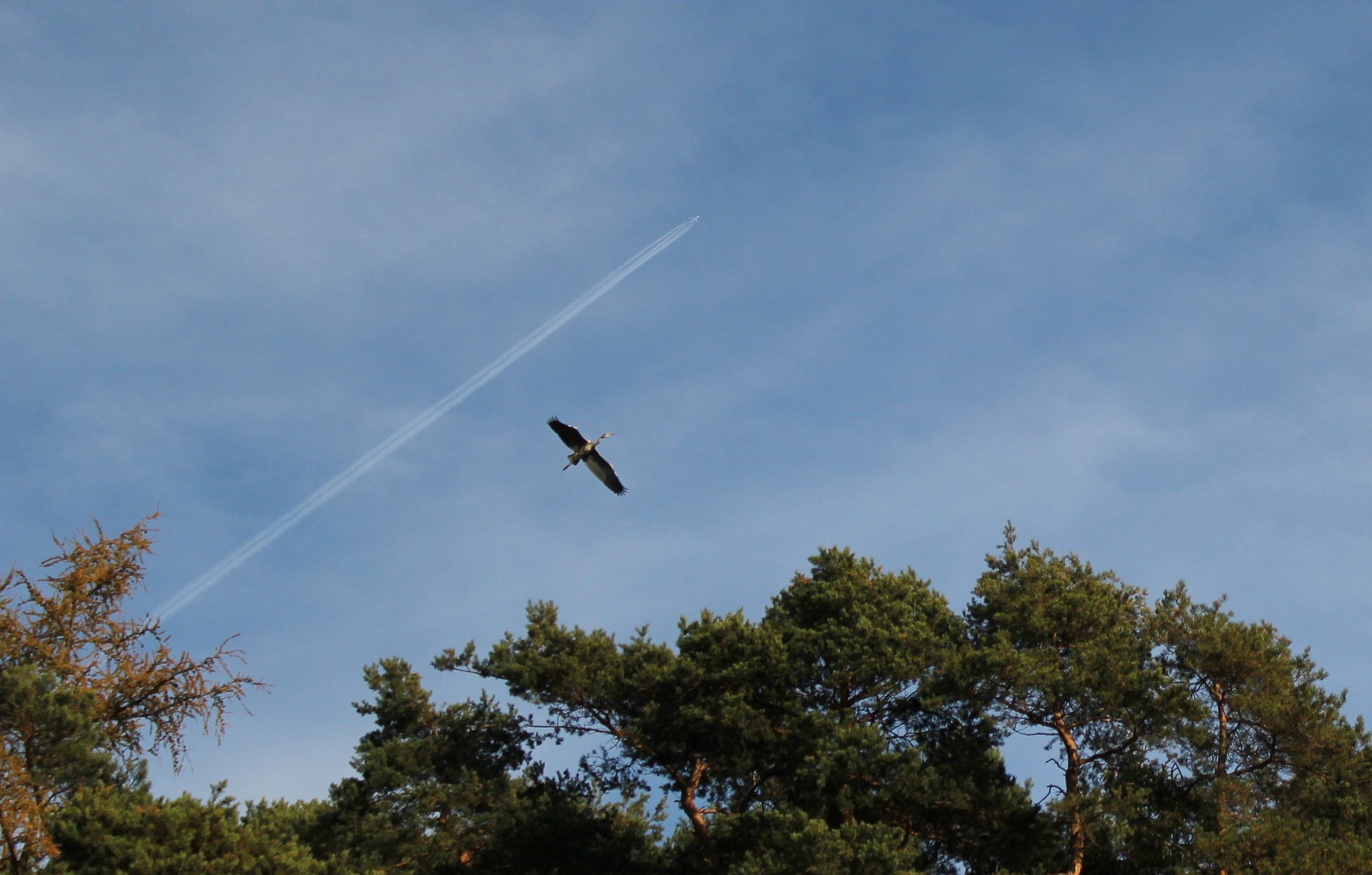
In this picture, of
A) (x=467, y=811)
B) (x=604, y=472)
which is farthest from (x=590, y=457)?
(x=467, y=811)

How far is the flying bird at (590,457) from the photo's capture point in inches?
924

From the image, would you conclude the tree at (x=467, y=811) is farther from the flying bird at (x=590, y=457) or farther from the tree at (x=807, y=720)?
the flying bird at (x=590, y=457)

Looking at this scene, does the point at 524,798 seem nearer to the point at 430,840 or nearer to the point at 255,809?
the point at 430,840

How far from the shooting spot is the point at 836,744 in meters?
24.6

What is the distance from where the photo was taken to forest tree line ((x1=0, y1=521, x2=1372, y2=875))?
22.0 m

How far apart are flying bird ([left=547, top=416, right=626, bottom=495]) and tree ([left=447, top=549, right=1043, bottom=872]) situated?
4566 millimetres

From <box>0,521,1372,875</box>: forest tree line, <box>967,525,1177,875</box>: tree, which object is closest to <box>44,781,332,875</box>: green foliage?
<box>0,521,1372,875</box>: forest tree line

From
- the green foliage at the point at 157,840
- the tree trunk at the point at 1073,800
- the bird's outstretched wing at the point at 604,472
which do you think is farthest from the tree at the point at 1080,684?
the green foliage at the point at 157,840

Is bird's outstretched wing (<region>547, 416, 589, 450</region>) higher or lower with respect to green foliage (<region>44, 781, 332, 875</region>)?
higher

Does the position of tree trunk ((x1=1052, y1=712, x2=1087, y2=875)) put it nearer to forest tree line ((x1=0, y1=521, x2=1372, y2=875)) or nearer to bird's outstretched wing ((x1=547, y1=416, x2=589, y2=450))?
forest tree line ((x1=0, y1=521, x2=1372, y2=875))

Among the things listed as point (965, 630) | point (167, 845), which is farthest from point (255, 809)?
point (965, 630)

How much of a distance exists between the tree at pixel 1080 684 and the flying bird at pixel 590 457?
7.48m

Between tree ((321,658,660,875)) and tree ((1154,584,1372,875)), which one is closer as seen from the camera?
tree ((1154,584,1372,875))

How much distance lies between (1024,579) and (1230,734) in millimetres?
4751
